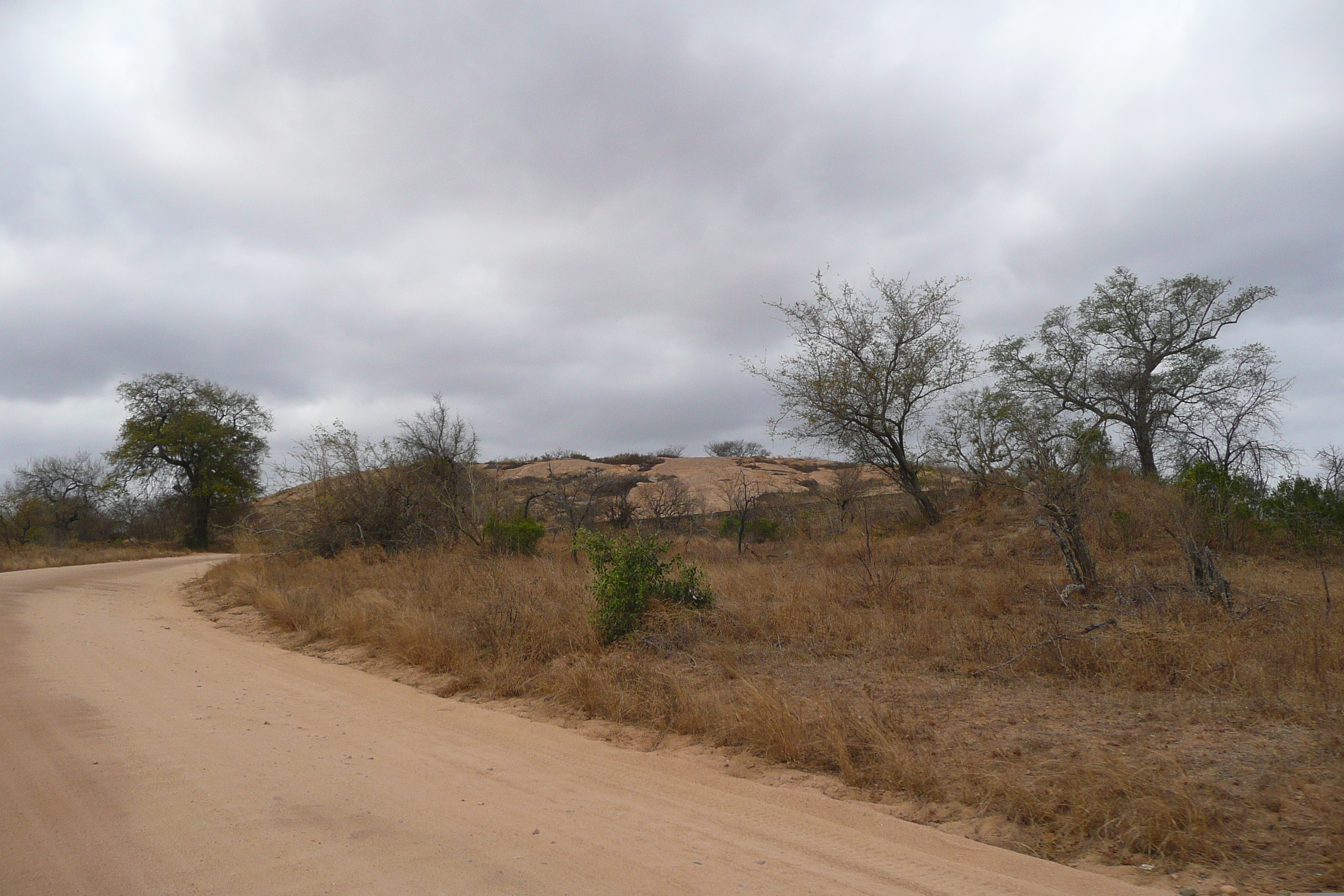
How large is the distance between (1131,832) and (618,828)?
278 cm

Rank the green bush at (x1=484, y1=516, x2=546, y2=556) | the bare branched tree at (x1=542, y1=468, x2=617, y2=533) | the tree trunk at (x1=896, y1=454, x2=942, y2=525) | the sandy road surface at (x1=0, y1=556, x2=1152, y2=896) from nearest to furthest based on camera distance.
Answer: the sandy road surface at (x1=0, y1=556, x2=1152, y2=896) → the green bush at (x1=484, y1=516, x2=546, y2=556) → the tree trunk at (x1=896, y1=454, x2=942, y2=525) → the bare branched tree at (x1=542, y1=468, x2=617, y2=533)

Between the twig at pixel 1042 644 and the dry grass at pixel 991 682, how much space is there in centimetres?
4

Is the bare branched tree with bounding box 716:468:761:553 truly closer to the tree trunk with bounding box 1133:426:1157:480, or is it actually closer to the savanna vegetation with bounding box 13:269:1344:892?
the savanna vegetation with bounding box 13:269:1344:892

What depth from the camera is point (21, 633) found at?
35.8 feet

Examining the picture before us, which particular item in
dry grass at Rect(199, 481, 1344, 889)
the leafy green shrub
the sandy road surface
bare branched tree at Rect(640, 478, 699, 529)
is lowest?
the sandy road surface

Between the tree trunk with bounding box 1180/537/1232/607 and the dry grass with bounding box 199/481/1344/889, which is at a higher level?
the tree trunk with bounding box 1180/537/1232/607

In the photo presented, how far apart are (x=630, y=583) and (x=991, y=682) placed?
13.9 ft

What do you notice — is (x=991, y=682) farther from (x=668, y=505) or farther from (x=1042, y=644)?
(x=668, y=505)

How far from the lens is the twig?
6.98 meters

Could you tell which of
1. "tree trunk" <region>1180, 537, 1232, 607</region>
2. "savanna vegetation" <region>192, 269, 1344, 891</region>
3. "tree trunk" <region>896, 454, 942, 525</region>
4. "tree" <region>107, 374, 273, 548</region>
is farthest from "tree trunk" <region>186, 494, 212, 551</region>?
"tree trunk" <region>1180, 537, 1232, 607</region>

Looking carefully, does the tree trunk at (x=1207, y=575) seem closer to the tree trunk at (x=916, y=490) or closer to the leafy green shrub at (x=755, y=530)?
the tree trunk at (x=916, y=490)

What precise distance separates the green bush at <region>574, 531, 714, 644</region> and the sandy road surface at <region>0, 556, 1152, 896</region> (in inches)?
81.2

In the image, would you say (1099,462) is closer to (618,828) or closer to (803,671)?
(803,671)

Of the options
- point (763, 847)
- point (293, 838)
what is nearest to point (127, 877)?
point (293, 838)
